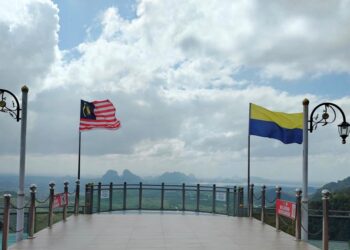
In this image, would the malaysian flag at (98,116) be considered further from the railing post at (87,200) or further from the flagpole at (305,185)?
the flagpole at (305,185)

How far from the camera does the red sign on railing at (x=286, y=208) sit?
1571 cm

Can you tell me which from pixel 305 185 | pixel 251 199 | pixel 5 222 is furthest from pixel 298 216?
pixel 5 222

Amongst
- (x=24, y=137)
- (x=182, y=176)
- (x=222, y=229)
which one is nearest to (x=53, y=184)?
(x=24, y=137)

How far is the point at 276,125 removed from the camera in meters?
20.4

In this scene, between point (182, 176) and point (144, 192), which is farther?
point (182, 176)

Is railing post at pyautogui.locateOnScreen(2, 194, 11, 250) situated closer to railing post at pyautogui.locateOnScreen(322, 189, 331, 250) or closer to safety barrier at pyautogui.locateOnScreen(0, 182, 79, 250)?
safety barrier at pyautogui.locateOnScreen(0, 182, 79, 250)

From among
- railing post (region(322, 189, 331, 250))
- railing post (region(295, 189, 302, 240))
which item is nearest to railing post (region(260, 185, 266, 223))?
railing post (region(295, 189, 302, 240))

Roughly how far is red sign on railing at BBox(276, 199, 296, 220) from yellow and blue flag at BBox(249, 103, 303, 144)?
2.96 metres

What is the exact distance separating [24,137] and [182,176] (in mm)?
82300

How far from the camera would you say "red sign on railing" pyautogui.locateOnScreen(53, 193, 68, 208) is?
17.8 meters

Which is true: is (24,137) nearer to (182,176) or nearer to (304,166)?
(304,166)

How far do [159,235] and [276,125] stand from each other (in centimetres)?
763

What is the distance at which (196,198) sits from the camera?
81.1ft

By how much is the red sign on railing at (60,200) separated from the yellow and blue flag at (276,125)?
8662 mm
